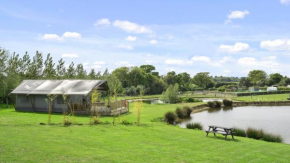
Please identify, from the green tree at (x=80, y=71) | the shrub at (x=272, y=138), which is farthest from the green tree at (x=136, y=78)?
the shrub at (x=272, y=138)

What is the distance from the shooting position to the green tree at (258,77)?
132 metres

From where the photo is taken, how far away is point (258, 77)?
437 feet

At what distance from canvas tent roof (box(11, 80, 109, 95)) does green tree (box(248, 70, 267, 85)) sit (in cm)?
12137

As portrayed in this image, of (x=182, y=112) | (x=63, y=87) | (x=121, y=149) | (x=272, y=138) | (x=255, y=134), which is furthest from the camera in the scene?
(x=182, y=112)

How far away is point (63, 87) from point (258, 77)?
416ft

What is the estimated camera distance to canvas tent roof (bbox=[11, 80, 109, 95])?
90.3 ft

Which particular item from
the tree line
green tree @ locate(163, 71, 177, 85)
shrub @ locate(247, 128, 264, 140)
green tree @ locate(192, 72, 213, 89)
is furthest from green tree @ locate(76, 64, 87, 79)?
→ green tree @ locate(192, 72, 213, 89)

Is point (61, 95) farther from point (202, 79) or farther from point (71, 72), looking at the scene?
point (202, 79)

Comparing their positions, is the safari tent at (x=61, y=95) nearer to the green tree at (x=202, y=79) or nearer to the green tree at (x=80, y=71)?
the green tree at (x=80, y=71)

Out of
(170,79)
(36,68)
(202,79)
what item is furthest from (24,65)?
(202,79)

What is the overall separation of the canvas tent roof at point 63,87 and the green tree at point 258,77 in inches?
4778

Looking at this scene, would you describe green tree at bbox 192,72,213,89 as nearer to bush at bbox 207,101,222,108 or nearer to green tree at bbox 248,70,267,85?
green tree at bbox 248,70,267,85

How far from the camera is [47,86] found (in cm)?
2995

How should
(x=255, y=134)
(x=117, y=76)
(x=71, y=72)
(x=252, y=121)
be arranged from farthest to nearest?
(x=117, y=76) < (x=71, y=72) < (x=252, y=121) < (x=255, y=134)
